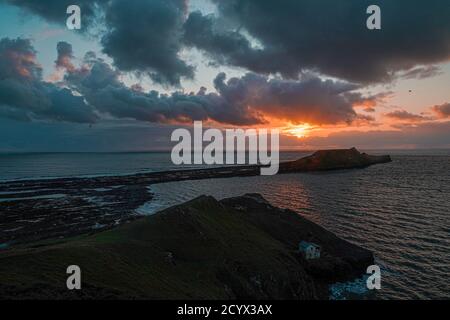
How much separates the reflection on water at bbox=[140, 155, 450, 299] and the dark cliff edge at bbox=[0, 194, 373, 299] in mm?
5489

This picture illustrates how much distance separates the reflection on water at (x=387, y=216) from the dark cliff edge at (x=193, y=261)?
549cm

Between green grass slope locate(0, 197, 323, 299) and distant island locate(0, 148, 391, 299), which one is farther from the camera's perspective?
distant island locate(0, 148, 391, 299)

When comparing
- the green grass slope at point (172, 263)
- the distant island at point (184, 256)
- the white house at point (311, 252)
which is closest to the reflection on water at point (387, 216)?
the distant island at point (184, 256)

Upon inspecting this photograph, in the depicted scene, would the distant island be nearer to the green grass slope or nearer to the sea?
the green grass slope

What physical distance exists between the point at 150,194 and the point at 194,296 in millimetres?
79481

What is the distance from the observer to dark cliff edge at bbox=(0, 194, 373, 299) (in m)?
20.3

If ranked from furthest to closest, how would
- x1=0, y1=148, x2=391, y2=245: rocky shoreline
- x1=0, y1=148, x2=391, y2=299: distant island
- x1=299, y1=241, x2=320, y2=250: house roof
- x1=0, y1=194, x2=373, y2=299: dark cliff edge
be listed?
x1=0, y1=148, x2=391, y2=245: rocky shoreline → x1=299, y1=241, x2=320, y2=250: house roof → x1=0, y1=148, x2=391, y2=299: distant island → x1=0, y1=194, x2=373, y2=299: dark cliff edge

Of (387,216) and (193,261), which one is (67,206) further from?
(387,216)

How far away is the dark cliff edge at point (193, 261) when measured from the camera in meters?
20.3

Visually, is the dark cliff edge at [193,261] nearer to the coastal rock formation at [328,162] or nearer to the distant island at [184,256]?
the distant island at [184,256]

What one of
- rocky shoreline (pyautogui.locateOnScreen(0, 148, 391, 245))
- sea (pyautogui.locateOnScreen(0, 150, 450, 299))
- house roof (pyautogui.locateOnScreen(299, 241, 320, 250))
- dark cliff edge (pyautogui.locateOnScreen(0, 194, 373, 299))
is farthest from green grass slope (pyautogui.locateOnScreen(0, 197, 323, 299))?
rocky shoreline (pyautogui.locateOnScreen(0, 148, 391, 245))

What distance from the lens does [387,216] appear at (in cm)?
6394
